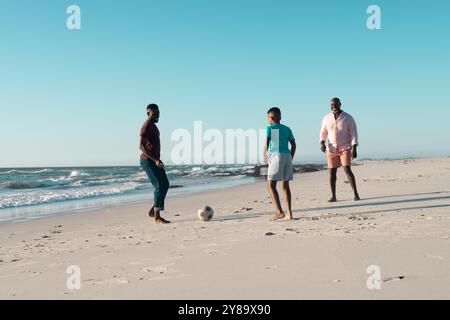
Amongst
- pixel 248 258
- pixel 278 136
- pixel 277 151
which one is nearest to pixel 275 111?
pixel 278 136

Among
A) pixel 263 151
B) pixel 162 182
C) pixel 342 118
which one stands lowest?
pixel 162 182

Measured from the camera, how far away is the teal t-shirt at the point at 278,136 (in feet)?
21.8

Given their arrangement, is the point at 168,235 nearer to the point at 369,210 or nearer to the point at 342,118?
the point at 369,210

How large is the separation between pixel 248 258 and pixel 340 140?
17.0ft

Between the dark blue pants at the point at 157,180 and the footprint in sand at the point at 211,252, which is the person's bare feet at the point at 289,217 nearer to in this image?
the dark blue pants at the point at 157,180

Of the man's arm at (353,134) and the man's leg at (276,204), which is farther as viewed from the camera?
the man's arm at (353,134)

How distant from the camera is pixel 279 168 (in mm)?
6621

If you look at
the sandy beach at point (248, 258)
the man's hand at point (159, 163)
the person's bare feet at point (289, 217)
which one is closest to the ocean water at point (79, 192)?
the man's hand at point (159, 163)

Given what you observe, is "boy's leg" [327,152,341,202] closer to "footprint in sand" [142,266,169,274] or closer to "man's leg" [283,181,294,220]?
"man's leg" [283,181,294,220]

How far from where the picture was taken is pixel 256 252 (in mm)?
4051

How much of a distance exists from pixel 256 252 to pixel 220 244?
634 millimetres

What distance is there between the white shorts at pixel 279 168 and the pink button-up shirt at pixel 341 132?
84.4 inches

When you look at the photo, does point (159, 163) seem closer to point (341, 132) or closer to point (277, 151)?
point (277, 151)

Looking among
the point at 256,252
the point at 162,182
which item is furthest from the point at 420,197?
the point at 256,252
